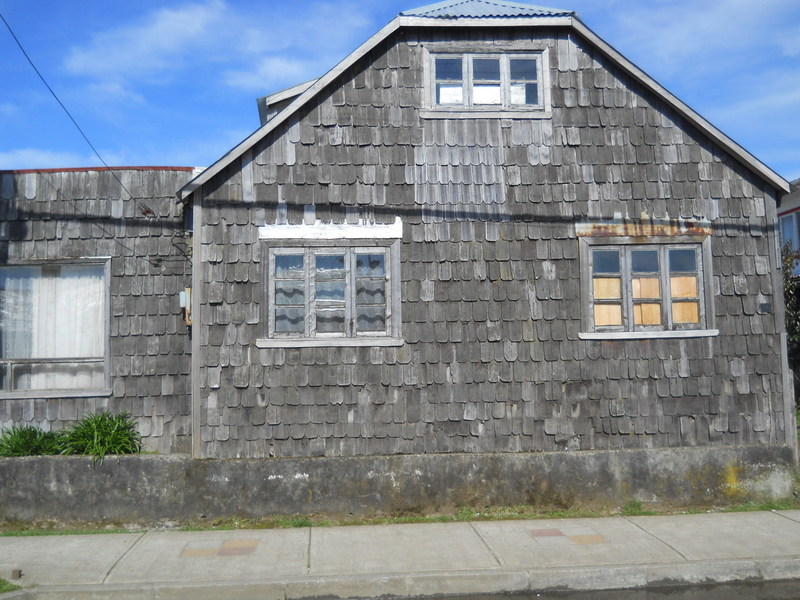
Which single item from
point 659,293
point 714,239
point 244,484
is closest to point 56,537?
point 244,484

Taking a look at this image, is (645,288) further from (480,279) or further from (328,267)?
(328,267)

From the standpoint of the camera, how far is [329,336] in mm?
9203

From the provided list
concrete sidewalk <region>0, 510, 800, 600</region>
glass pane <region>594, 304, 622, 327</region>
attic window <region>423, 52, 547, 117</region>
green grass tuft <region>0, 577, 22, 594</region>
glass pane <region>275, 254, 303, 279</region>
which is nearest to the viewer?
green grass tuft <region>0, 577, 22, 594</region>

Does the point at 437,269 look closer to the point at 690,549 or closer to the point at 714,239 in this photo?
the point at 714,239

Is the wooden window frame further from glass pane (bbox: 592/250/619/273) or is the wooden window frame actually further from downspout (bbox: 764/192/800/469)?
downspout (bbox: 764/192/800/469)

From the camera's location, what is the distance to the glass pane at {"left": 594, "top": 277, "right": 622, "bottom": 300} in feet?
31.2

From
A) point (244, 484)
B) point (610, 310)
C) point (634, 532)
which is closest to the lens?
point (634, 532)

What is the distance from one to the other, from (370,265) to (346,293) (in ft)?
1.43

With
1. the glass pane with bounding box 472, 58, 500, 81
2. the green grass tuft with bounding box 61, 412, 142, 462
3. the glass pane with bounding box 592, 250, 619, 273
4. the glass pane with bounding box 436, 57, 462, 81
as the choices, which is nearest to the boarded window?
the glass pane with bounding box 592, 250, 619, 273

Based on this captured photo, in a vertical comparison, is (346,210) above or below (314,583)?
above

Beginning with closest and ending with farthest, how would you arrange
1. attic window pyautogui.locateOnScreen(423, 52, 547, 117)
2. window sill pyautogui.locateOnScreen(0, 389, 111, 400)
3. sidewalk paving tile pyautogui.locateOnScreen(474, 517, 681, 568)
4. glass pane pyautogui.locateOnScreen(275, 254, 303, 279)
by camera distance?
sidewalk paving tile pyautogui.locateOnScreen(474, 517, 681, 568)
glass pane pyautogui.locateOnScreen(275, 254, 303, 279)
attic window pyautogui.locateOnScreen(423, 52, 547, 117)
window sill pyautogui.locateOnScreen(0, 389, 111, 400)

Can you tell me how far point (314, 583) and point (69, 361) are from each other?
506cm

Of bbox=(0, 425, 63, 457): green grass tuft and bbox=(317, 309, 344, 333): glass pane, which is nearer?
bbox=(0, 425, 63, 457): green grass tuft

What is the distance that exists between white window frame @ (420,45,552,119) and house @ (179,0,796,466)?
0.02m
